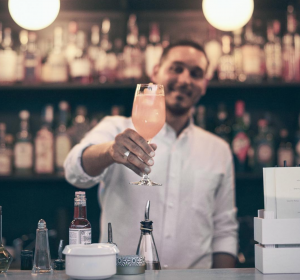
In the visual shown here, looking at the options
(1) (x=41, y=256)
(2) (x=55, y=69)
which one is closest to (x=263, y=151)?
(2) (x=55, y=69)

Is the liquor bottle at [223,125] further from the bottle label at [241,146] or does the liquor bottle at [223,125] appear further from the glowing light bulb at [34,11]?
the glowing light bulb at [34,11]

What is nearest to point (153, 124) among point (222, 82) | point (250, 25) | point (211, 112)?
point (222, 82)

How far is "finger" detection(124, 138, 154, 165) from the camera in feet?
3.71

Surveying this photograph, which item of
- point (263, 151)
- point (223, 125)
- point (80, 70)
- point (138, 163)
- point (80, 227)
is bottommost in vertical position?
point (80, 227)

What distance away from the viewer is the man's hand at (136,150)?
1130mm

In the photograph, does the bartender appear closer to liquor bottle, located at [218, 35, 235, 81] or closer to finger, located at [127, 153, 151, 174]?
finger, located at [127, 153, 151, 174]

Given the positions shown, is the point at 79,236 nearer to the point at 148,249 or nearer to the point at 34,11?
the point at 148,249

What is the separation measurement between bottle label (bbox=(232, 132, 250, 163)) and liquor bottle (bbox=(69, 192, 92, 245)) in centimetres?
160

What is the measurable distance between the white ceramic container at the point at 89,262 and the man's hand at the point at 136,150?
0.27 m

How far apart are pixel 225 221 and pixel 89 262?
3.44 ft

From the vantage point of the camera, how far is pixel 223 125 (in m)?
2.69

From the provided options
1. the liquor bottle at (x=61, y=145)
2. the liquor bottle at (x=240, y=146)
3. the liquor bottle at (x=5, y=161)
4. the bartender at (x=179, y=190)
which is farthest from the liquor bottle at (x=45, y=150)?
the liquor bottle at (x=240, y=146)

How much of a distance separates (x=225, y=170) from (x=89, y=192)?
41.4 inches

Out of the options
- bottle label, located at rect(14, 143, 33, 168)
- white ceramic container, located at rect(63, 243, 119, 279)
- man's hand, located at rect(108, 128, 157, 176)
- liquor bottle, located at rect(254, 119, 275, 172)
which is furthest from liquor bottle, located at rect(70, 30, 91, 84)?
white ceramic container, located at rect(63, 243, 119, 279)
